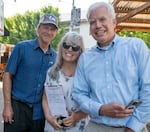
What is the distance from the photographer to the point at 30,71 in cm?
449

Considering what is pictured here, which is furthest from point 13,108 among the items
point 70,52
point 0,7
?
point 0,7

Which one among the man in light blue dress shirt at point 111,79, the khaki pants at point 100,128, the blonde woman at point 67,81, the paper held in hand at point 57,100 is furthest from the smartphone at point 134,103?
the paper held in hand at point 57,100

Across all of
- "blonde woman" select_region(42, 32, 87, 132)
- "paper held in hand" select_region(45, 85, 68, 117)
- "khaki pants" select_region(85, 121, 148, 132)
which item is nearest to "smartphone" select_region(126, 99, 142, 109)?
"khaki pants" select_region(85, 121, 148, 132)

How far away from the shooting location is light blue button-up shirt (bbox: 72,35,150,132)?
123 inches

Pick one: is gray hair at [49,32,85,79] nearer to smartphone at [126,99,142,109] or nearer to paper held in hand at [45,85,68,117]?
paper held in hand at [45,85,68,117]

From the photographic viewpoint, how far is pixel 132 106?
3102mm

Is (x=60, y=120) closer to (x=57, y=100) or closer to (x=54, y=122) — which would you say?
(x=54, y=122)

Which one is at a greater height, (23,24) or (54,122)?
(23,24)

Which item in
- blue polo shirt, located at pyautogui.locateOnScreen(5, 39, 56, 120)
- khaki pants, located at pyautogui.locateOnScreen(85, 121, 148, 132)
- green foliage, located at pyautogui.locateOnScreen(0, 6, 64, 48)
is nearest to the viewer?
khaki pants, located at pyautogui.locateOnScreen(85, 121, 148, 132)

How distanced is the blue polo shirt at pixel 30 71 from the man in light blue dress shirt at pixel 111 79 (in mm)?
1181

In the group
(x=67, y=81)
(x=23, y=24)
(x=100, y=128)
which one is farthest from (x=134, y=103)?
(x=23, y=24)

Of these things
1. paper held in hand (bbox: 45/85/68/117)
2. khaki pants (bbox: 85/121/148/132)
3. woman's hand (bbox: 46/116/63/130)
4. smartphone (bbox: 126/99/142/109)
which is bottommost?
woman's hand (bbox: 46/116/63/130)

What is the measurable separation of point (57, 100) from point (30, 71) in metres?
0.67

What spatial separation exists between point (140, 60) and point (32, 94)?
173 cm
